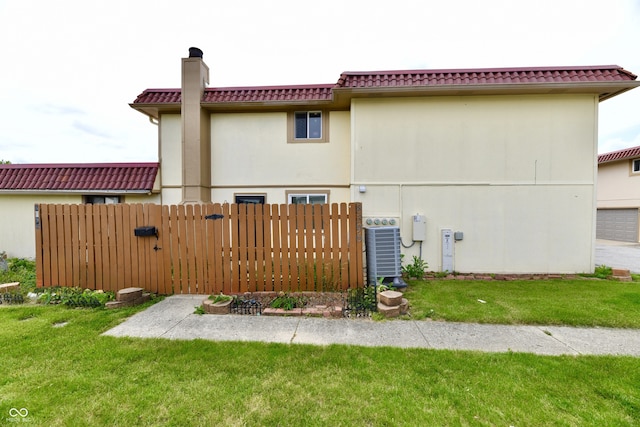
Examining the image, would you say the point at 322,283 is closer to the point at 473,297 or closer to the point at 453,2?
the point at 473,297

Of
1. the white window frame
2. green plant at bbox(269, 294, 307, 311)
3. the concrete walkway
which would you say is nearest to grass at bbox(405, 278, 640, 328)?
green plant at bbox(269, 294, 307, 311)

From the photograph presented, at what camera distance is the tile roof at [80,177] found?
7898mm

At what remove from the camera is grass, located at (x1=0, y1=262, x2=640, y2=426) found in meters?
2.05

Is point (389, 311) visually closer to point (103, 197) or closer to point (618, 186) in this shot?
point (103, 197)

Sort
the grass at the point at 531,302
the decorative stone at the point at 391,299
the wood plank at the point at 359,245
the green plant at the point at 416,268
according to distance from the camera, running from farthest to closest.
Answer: the green plant at the point at 416,268 < the wood plank at the point at 359,245 < the decorative stone at the point at 391,299 < the grass at the point at 531,302

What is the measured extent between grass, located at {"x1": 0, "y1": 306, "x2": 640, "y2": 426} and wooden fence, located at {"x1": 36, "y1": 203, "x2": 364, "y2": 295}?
1802 millimetres

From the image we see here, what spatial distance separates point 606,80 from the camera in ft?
19.5

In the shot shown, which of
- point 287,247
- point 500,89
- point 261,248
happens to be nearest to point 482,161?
point 500,89

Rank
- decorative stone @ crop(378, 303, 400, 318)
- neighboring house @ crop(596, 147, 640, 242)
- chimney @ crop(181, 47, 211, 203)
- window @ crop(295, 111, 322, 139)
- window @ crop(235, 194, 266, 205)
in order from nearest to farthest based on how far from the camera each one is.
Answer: decorative stone @ crop(378, 303, 400, 318)
chimney @ crop(181, 47, 211, 203)
window @ crop(295, 111, 322, 139)
window @ crop(235, 194, 266, 205)
neighboring house @ crop(596, 147, 640, 242)

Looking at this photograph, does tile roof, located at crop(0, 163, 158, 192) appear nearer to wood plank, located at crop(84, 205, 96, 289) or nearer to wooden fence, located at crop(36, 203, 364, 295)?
wood plank, located at crop(84, 205, 96, 289)

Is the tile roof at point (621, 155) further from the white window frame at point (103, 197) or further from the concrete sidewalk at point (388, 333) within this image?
the white window frame at point (103, 197)

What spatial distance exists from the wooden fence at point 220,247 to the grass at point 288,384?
149 centimetres

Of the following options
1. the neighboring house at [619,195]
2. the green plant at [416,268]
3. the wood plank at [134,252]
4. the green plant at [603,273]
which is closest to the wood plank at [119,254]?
the wood plank at [134,252]

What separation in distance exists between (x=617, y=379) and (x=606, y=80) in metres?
7.06
